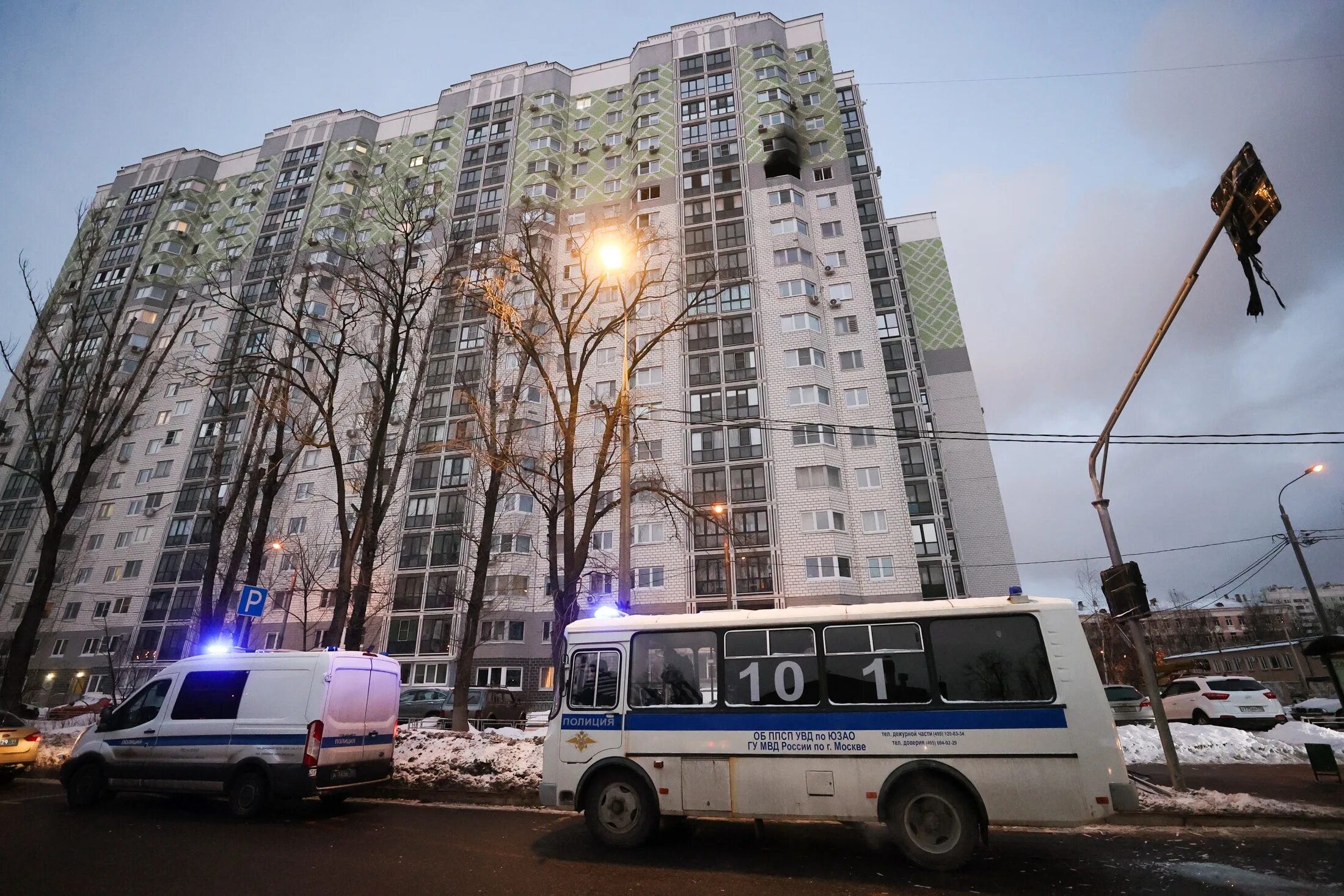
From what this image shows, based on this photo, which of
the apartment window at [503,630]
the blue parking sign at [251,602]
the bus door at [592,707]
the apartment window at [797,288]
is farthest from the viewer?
the apartment window at [797,288]

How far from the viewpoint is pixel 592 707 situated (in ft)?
27.1

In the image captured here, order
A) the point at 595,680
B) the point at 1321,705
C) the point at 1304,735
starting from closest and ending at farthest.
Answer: the point at 595,680 < the point at 1304,735 < the point at 1321,705

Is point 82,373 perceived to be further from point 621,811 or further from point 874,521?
point 874,521

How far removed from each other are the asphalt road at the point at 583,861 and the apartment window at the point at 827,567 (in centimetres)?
2415

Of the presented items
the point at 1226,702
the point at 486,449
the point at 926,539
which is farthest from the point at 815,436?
the point at 486,449

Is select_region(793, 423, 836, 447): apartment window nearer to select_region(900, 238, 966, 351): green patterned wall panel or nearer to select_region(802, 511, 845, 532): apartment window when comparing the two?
select_region(802, 511, 845, 532): apartment window

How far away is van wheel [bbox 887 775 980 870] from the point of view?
6590 mm

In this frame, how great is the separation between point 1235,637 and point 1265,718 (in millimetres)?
112493

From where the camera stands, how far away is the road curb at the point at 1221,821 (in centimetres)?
795

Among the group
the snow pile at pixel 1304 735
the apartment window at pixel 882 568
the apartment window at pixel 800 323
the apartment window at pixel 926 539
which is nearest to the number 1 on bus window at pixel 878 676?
the snow pile at pixel 1304 735

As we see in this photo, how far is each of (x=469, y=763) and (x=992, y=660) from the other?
1057 cm

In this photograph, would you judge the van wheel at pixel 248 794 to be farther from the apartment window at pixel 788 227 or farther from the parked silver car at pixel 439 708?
the apartment window at pixel 788 227

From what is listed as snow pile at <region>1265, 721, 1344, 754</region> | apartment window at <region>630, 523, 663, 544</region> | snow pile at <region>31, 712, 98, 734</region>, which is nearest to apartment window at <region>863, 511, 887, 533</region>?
apartment window at <region>630, 523, 663, 544</region>

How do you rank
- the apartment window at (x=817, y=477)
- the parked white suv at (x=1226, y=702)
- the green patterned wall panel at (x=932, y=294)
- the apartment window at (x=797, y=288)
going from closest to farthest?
1. the parked white suv at (x=1226, y=702)
2. the apartment window at (x=817, y=477)
3. the apartment window at (x=797, y=288)
4. the green patterned wall panel at (x=932, y=294)
